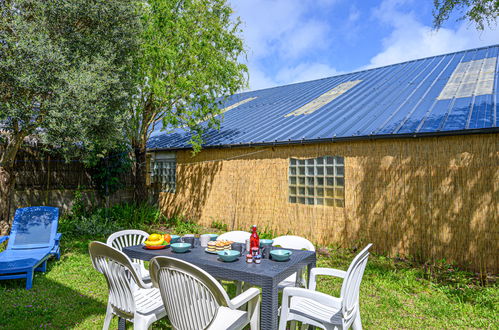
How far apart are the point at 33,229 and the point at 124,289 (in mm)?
4432

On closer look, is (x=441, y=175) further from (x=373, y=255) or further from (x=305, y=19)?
(x=305, y=19)

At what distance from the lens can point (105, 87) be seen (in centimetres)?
615

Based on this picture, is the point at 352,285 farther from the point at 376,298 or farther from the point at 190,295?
the point at 376,298

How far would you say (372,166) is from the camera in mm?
6742

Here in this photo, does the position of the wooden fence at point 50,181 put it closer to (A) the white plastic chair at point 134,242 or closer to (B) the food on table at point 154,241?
(A) the white plastic chair at point 134,242

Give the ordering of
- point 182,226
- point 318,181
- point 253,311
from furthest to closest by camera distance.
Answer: point 182,226 → point 318,181 → point 253,311

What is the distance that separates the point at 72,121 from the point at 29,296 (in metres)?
2.93

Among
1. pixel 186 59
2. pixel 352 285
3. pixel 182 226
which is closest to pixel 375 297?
pixel 352 285

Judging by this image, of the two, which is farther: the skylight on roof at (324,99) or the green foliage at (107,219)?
the skylight on roof at (324,99)

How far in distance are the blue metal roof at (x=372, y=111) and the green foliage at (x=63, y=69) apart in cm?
388

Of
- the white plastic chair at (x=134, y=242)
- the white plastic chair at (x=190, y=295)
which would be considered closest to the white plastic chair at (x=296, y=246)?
the white plastic chair at (x=190, y=295)

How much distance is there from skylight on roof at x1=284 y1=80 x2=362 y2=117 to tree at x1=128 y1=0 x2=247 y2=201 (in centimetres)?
214

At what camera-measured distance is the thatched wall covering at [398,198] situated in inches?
219

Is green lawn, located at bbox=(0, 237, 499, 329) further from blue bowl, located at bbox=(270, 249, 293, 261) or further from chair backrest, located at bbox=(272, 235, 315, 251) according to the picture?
blue bowl, located at bbox=(270, 249, 293, 261)
